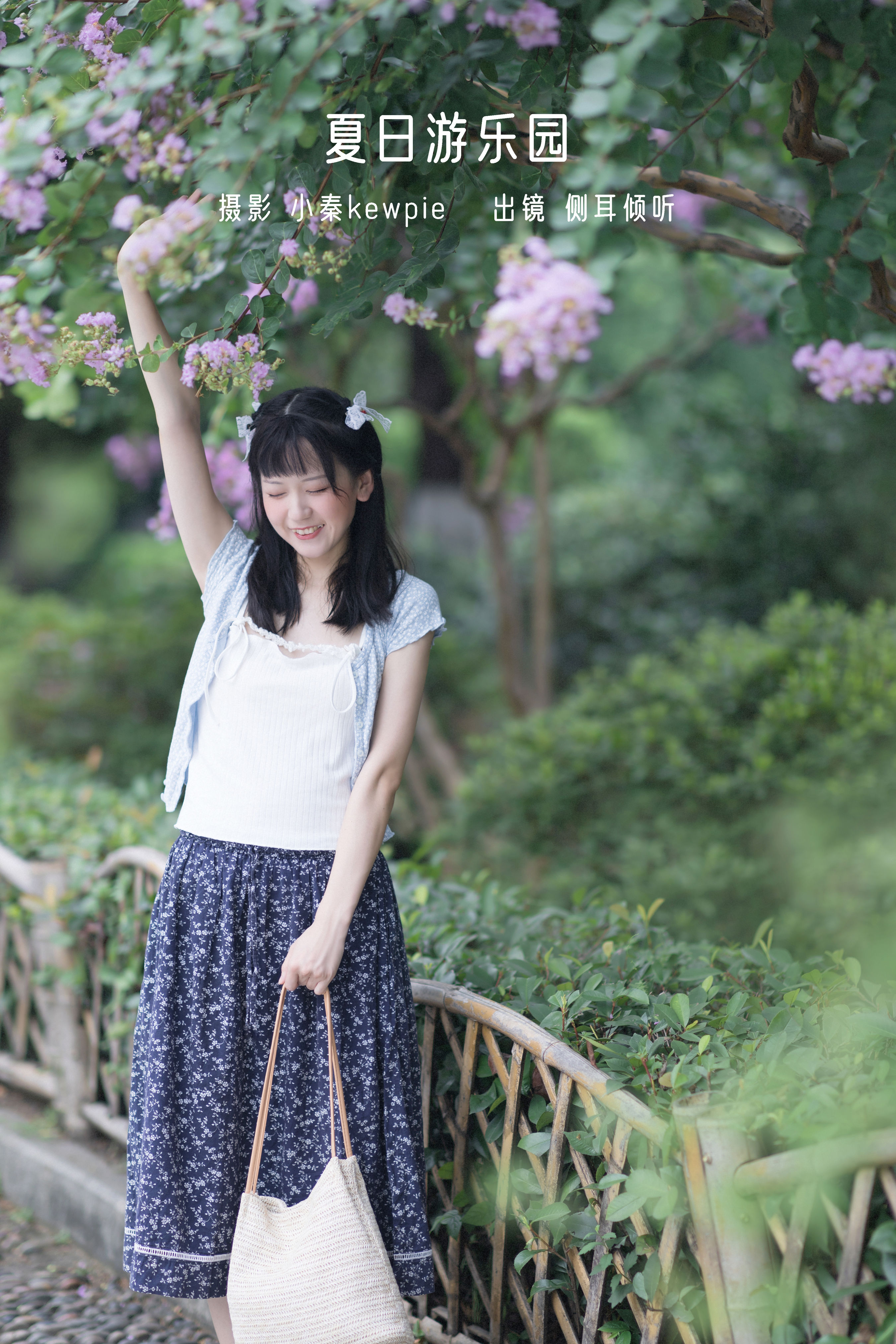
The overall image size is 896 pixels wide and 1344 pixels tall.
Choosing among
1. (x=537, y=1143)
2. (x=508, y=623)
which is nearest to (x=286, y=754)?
(x=537, y=1143)

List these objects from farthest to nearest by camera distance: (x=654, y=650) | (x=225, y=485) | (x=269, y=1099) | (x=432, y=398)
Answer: (x=432, y=398), (x=654, y=650), (x=225, y=485), (x=269, y=1099)

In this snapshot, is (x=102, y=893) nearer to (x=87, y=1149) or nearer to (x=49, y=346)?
(x=87, y=1149)

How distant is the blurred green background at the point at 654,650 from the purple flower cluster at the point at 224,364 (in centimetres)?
47

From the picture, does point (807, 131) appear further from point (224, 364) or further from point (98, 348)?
point (98, 348)

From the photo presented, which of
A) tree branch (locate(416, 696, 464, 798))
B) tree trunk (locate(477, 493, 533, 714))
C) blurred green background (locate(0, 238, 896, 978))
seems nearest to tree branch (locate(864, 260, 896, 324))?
blurred green background (locate(0, 238, 896, 978))

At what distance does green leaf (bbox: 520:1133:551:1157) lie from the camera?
173 cm

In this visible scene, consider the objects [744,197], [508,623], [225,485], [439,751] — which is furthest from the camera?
[439,751]

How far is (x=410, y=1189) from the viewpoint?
1.84 metres

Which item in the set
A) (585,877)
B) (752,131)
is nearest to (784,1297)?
(585,877)

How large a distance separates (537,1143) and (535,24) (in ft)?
4.93

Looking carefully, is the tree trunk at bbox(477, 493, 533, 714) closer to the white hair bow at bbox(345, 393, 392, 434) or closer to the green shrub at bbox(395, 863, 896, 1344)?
the green shrub at bbox(395, 863, 896, 1344)

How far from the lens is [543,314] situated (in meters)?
1.23

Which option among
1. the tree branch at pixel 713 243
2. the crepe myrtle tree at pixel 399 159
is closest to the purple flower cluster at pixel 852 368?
the crepe myrtle tree at pixel 399 159

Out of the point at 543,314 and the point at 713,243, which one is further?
the point at 713,243
